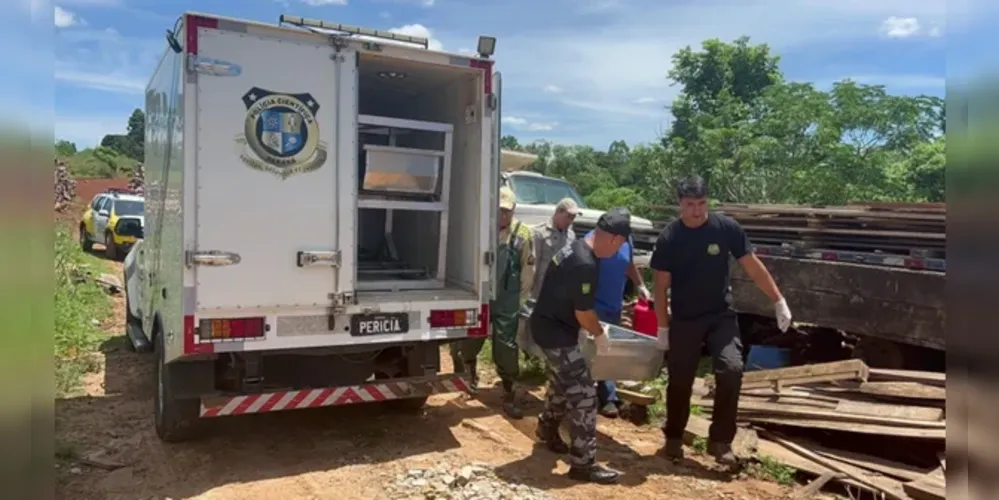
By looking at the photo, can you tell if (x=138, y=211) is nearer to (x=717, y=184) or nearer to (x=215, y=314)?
(x=717, y=184)

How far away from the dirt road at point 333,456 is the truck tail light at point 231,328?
3.23 feet

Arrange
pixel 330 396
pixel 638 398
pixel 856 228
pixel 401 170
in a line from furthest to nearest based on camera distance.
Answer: pixel 856 228 → pixel 638 398 → pixel 401 170 → pixel 330 396

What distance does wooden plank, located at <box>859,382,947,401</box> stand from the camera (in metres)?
5.54

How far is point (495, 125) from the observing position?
233 inches

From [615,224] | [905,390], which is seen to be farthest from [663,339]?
[905,390]

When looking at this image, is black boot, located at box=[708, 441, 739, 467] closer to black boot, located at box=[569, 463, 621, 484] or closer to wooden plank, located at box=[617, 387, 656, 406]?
black boot, located at box=[569, 463, 621, 484]

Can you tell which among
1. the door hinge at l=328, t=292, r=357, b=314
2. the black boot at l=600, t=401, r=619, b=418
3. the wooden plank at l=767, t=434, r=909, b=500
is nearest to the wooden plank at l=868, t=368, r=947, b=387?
the wooden plank at l=767, t=434, r=909, b=500

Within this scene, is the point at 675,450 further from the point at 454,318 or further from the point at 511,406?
the point at 454,318

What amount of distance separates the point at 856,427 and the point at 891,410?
0.33 metres

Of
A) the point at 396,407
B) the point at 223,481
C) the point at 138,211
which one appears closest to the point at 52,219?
the point at 223,481

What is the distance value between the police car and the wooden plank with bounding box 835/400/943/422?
59.6 feet

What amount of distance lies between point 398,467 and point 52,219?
4.61 m

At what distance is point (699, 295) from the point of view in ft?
17.7

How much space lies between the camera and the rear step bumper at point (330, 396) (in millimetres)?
5141
